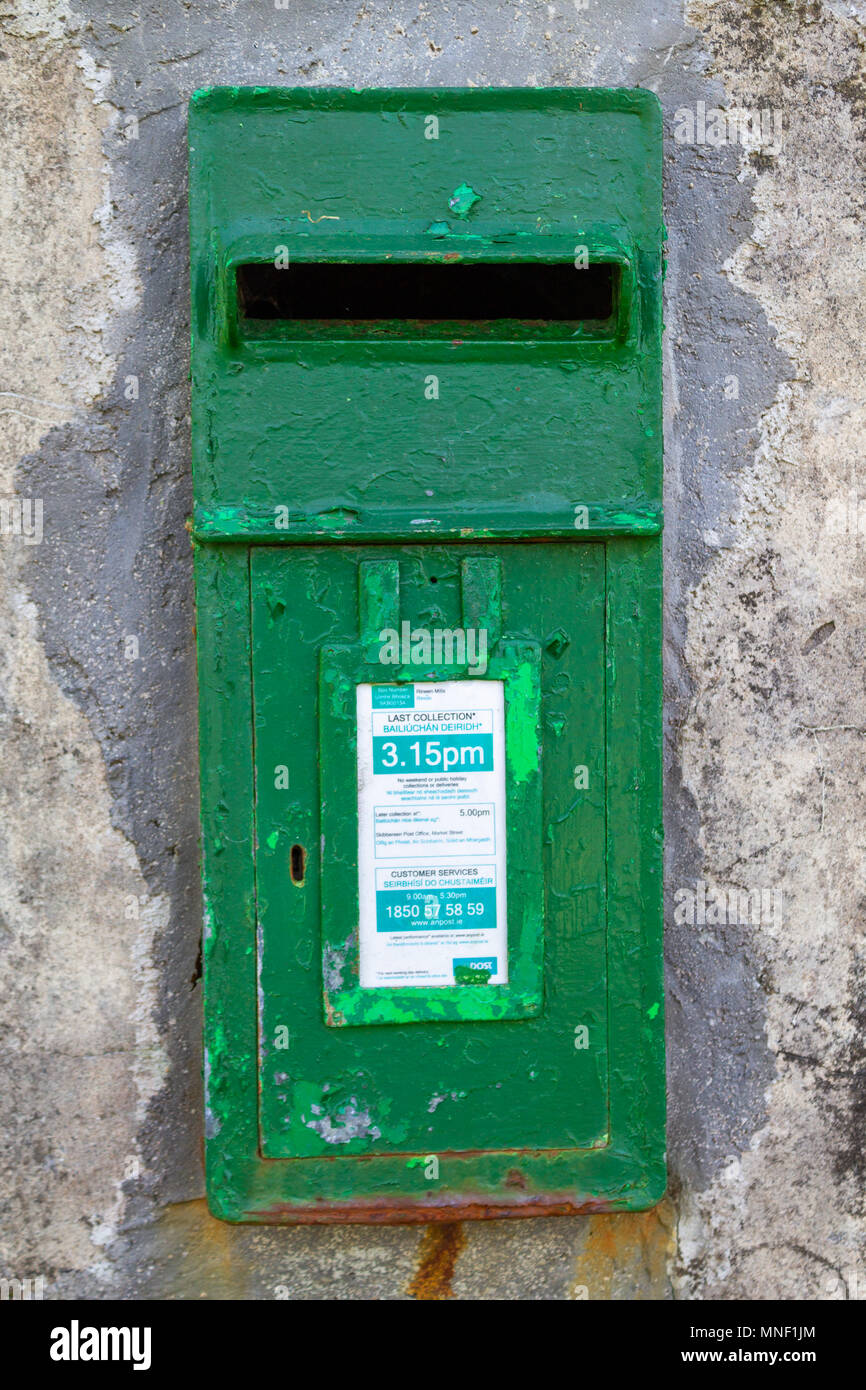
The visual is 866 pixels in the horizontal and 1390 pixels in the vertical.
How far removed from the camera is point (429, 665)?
114cm

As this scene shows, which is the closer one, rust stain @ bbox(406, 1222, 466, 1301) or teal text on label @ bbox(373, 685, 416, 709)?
teal text on label @ bbox(373, 685, 416, 709)

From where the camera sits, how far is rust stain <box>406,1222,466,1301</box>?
1398 mm

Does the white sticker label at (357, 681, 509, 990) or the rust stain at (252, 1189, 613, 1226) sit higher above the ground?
the white sticker label at (357, 681, 509, 990)

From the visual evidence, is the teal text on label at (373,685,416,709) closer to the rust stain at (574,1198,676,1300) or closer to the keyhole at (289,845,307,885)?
the keyhole at (289,845,307,885)

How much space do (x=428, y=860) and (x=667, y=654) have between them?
1.73 ft

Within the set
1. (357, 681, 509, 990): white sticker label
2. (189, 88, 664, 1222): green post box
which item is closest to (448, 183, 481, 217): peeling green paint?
(189, 88, 664, 1222): green post box

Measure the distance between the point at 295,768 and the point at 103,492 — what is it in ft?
1.80

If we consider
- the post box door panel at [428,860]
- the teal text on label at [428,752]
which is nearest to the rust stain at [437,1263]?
the post box door panel at [428,860]

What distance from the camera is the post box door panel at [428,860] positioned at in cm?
114

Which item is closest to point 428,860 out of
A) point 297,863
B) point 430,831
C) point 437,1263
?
point 430,831

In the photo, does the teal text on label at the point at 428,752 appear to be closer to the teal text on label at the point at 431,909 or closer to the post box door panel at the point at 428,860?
the post box door panel at the point at 428,860

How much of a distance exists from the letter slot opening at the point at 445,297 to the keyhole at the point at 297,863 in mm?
651

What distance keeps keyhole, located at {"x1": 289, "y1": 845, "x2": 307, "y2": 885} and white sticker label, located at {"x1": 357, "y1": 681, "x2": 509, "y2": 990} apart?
0.07 metres

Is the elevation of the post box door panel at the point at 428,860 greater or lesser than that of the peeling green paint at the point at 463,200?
lesser
